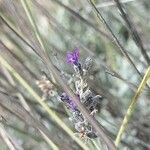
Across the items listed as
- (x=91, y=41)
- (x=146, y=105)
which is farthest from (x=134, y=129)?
(x=91, y=41)

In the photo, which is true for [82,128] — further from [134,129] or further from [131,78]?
[131,78]

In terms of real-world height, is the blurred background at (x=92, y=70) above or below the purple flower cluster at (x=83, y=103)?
above

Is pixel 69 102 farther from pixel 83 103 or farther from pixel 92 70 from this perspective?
pixel 92 70

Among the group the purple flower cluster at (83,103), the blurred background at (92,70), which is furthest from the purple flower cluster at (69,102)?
the blurred background at (92,70)

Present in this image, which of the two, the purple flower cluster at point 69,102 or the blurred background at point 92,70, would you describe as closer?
the purple flower cluster at point 69,102

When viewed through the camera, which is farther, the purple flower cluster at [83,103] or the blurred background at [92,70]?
the blurred background at [92,70]

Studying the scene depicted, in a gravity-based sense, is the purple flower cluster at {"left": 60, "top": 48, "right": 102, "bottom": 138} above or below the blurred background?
below

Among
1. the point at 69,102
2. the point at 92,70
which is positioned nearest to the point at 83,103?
the point at 69,102

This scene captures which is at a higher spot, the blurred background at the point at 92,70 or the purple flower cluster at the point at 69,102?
the blurred background at the point at 92,70

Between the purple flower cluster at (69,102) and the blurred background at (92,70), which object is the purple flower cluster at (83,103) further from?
the blurred background at (92,70)

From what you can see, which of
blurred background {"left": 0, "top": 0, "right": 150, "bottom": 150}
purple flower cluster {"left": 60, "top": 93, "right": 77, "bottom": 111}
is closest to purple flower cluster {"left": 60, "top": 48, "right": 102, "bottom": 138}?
purple flower cluster {"left": 60, "top": 93, "right": 77, "bottom": 111}

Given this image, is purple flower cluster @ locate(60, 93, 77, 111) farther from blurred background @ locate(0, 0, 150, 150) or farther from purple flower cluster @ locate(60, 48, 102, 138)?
blurred background @ locate(0, 0, 150, 150)
